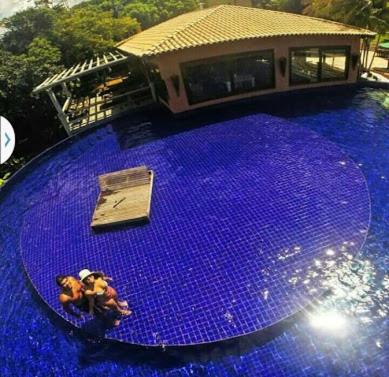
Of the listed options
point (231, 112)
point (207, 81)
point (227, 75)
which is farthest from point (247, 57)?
point (231, 112)

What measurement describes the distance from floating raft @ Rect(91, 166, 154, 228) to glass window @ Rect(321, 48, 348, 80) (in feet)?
43.1

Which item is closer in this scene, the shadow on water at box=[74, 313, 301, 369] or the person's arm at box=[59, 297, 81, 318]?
the shadow on water at box=[74, 313, 301, 369]

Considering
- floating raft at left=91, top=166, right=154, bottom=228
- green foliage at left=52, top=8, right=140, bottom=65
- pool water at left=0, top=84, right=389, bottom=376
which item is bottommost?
pool water at left=0, top=84, right=389, bottom=376

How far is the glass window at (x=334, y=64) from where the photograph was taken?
1969cm

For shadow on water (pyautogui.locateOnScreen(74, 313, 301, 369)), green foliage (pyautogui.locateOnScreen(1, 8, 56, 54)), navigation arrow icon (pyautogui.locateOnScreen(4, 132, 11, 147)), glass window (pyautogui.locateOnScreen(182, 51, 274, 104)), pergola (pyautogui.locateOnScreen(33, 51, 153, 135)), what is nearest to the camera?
shadow on water (pyautogui.locateOnScreen(74, 313, 301, 369))

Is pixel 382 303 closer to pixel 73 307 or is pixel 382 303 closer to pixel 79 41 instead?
pixel 73 307

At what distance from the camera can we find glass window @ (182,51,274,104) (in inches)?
755

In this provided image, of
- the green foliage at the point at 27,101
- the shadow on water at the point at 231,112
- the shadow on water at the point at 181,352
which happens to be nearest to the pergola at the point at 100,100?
the green foliage at the point at 27,101

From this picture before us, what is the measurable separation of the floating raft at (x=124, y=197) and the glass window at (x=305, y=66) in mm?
11755

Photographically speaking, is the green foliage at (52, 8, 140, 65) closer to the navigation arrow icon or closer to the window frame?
the window frame

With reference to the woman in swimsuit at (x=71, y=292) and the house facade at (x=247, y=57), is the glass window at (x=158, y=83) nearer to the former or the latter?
the house facade at (x=247, y=57)

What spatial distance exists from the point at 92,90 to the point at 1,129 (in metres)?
19.8

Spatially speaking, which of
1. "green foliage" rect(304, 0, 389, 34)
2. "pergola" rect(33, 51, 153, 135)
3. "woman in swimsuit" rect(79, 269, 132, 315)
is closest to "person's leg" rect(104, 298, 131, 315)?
"woman in swimsuit" rect(79, 269, 132, 315)

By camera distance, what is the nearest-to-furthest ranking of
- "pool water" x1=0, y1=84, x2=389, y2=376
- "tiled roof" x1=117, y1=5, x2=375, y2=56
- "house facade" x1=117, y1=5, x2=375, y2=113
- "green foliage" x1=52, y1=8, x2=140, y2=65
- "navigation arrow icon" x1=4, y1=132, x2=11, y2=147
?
"pool water" x1=0, y1=84, x2=389, y2=376 → "navigation arrow icon" x1=4, y1=132, x2=11, y2=147 → "tiled roof" x1=117, y1=5, x2=375, y2=56 → "house facade" x1=117, y1=5, x2=375, y2=113 → "green foliage" x1=52, y1=8, x2=140, y2=65
